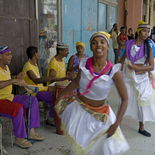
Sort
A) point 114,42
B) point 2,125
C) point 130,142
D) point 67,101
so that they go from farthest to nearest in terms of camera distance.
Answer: point 114,42 < point 130,142 < point 2,125 < point 67,101

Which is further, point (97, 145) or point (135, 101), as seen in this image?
point (135, 101)

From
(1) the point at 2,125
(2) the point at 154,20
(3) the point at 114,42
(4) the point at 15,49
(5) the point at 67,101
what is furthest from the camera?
(2) the point at 154,20

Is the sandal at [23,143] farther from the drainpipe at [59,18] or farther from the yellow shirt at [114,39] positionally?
the yellow shirt at [114,39]

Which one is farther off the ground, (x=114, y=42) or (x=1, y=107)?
(x=114, y=42)

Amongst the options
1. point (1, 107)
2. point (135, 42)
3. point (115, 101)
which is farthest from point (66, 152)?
point (115, 101)

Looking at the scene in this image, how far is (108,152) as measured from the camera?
2.31 meters

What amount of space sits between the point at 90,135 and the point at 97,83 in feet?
1.63

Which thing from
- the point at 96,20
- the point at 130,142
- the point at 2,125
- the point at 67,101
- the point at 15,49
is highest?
the point at 96,20

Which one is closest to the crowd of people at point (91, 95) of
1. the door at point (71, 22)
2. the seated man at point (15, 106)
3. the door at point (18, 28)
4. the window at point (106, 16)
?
the seated man at point (15, 106)


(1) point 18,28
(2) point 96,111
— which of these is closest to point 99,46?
(2) point 96,111

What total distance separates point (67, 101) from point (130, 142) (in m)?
1.68

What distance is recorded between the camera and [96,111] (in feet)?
8.22

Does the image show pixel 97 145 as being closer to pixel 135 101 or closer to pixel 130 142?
pixel 130 142

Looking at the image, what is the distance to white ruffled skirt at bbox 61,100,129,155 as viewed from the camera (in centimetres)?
235
